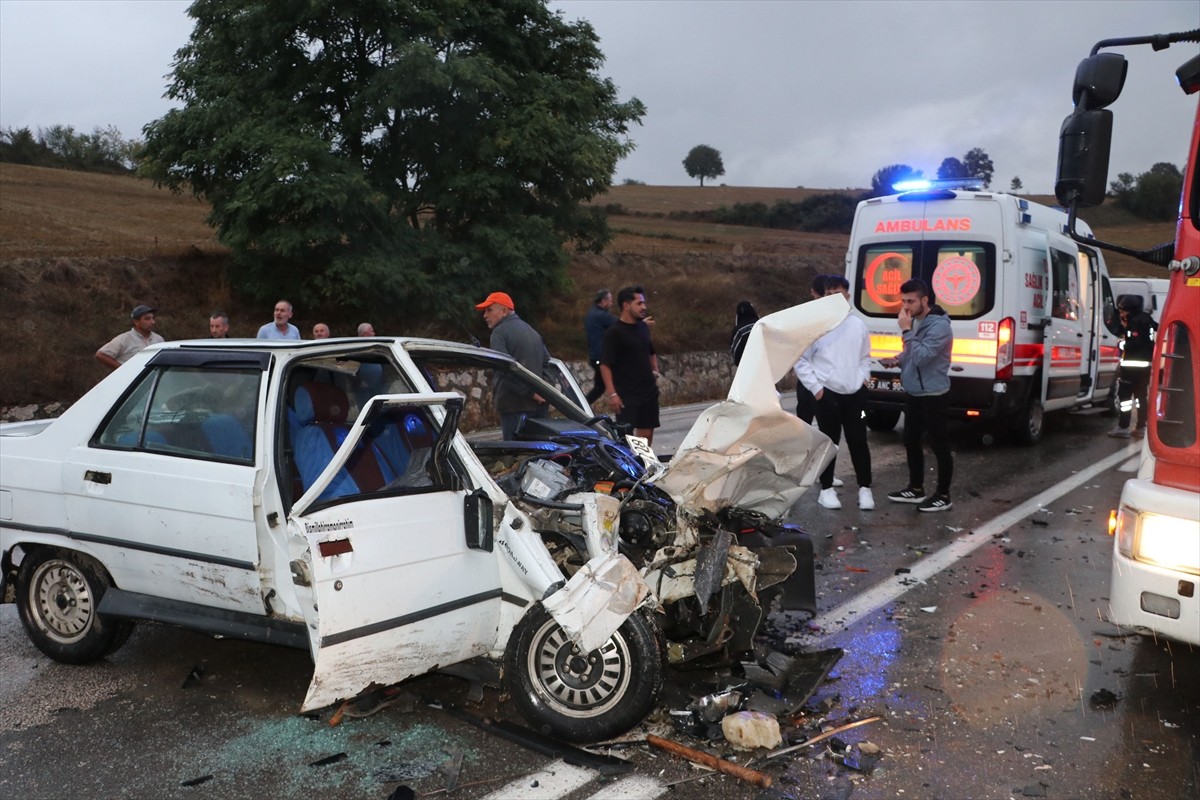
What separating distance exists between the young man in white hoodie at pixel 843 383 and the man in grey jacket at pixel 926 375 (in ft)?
1.18

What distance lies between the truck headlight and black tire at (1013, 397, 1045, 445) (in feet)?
24.5

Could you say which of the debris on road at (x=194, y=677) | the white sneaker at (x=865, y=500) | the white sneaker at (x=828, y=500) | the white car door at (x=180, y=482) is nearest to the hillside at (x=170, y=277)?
the white sneaker at (x=828, y=500)

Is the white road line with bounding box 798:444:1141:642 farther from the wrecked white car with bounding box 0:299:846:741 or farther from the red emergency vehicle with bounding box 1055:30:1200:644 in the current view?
the red emergency vehicle with bounding box 1055:30:1200:644

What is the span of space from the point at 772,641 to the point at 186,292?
1734 centimetres

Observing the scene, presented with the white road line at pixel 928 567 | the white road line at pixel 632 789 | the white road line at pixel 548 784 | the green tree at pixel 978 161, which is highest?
the green tree at pixel 978 161

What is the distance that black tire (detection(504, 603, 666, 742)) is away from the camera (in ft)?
11.9

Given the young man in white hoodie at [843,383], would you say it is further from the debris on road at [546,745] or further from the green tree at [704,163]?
the green tree at [704,163]

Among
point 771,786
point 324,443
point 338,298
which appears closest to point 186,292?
point 338,298

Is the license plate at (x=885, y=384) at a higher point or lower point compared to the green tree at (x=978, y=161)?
lower

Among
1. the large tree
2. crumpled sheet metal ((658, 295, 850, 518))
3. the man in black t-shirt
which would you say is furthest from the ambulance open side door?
the large tree

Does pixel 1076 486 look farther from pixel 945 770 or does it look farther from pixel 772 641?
pixel 945 770

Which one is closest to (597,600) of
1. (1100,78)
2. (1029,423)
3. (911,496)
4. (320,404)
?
(320,404)

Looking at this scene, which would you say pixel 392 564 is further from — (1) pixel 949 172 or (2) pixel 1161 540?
(1) pixel 949 172

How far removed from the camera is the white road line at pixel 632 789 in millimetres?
3246
